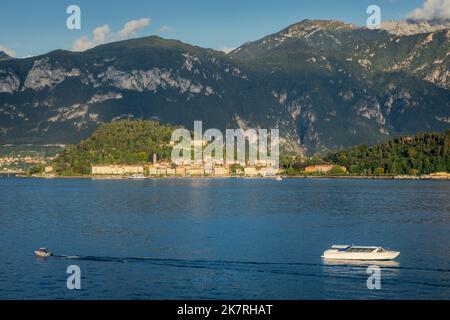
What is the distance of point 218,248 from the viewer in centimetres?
6662

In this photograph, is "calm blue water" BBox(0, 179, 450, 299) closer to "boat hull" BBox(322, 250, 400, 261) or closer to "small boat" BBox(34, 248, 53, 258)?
"small boat" BBox(34, 248, 53, 258)

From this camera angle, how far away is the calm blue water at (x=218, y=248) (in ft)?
164

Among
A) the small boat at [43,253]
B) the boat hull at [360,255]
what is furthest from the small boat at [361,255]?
the small boat at [43,253]

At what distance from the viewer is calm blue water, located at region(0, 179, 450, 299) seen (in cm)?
4997

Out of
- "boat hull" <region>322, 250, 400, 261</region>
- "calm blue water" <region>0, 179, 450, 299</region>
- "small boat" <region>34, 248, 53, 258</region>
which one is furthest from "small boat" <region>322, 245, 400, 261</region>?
"small boat" <region>34, 248, 53, 258</region>

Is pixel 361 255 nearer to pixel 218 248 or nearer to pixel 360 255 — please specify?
pixel 360 255

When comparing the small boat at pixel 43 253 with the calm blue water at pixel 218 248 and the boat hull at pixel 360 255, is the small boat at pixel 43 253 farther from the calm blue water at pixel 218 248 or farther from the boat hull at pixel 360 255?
the boat hull at pixel 360 255

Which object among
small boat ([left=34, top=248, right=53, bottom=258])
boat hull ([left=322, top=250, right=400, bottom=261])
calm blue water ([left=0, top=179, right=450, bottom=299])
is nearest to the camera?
calm blue water ([left=0, top=179, right=450, bottom=299])

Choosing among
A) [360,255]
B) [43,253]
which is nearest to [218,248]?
[360,255]

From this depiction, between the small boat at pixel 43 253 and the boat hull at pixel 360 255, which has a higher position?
the small boat at pixel 43 253

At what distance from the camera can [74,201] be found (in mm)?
125250

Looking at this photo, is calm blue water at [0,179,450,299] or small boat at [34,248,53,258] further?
small boat at [34,248,53,258]
